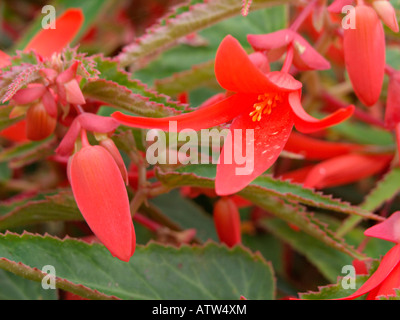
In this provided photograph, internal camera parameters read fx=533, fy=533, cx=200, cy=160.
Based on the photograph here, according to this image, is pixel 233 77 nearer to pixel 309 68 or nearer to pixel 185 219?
pixel 309 68

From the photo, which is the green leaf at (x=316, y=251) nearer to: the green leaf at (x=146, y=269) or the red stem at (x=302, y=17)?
the green leaf at (x=146, y=269)

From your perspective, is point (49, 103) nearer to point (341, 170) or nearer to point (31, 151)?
point (31, 151)

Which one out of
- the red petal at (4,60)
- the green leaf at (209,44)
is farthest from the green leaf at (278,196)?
the green leaf at (209,44)

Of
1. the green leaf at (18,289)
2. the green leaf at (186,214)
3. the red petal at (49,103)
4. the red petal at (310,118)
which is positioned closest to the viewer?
the red petal at (310,118)

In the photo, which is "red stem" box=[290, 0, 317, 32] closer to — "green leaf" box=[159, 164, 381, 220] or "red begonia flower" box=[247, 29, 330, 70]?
"red begonia flower" box=[247, 29, 330, 70]

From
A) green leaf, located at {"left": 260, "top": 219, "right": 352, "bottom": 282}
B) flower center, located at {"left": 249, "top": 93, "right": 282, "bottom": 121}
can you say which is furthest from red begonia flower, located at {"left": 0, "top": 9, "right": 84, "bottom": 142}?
green leaf, located at {"left": 260, "top": 219, "right": 352, "bottom": 282}
